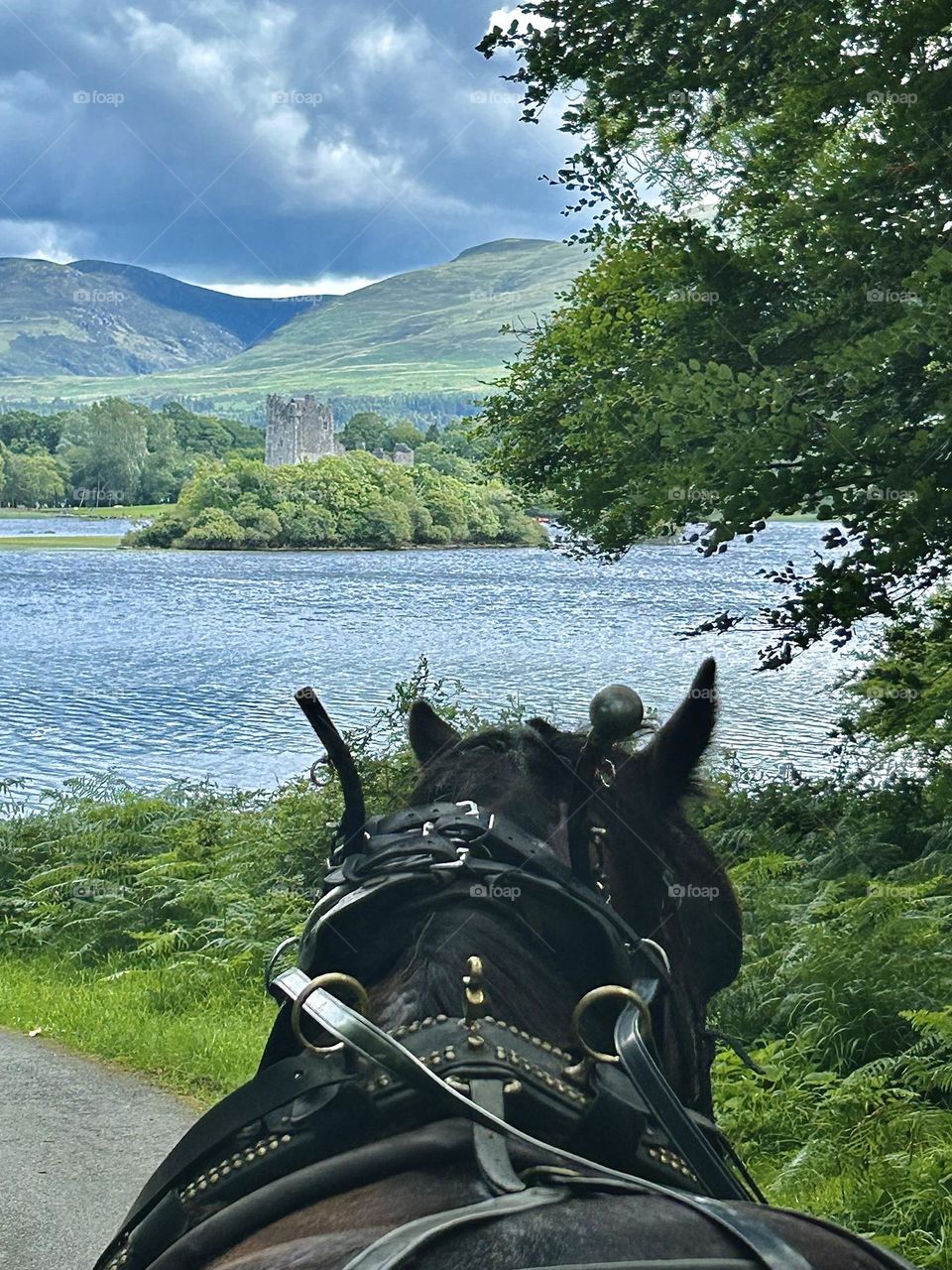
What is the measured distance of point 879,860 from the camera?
740 centimetres

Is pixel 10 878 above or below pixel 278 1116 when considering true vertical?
below

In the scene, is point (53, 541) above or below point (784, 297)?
below

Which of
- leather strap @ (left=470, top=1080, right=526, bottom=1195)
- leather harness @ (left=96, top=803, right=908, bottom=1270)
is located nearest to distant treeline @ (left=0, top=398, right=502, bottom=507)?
leather harness @ (left=96, top=803, right=908, bottom=1270)

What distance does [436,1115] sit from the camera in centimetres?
165

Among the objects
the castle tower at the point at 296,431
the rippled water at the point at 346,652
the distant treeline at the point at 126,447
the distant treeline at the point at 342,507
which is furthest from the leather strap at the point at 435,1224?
the castle tower at the point at 296,431

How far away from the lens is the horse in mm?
1394

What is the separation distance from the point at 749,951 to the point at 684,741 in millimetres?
3890

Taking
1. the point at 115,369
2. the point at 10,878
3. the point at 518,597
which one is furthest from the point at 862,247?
the point at 115,369

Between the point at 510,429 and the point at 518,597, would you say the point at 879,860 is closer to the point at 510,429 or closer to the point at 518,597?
the point at 510,429

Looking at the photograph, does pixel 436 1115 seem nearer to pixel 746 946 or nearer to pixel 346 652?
pixel 746 946

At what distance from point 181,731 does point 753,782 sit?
20.6ft

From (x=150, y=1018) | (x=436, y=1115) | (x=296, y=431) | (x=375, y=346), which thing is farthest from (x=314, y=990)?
(x=375, y=346)

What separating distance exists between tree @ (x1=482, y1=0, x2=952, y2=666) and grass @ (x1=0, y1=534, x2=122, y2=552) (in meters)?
25.0

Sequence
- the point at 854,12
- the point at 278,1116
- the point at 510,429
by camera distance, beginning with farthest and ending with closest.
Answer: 1. the point at 510,429
2. the point at 854,12
3. the point at 278,1116
